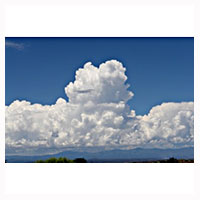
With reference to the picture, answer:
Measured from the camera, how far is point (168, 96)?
1187cm

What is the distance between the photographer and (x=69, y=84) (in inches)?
468
